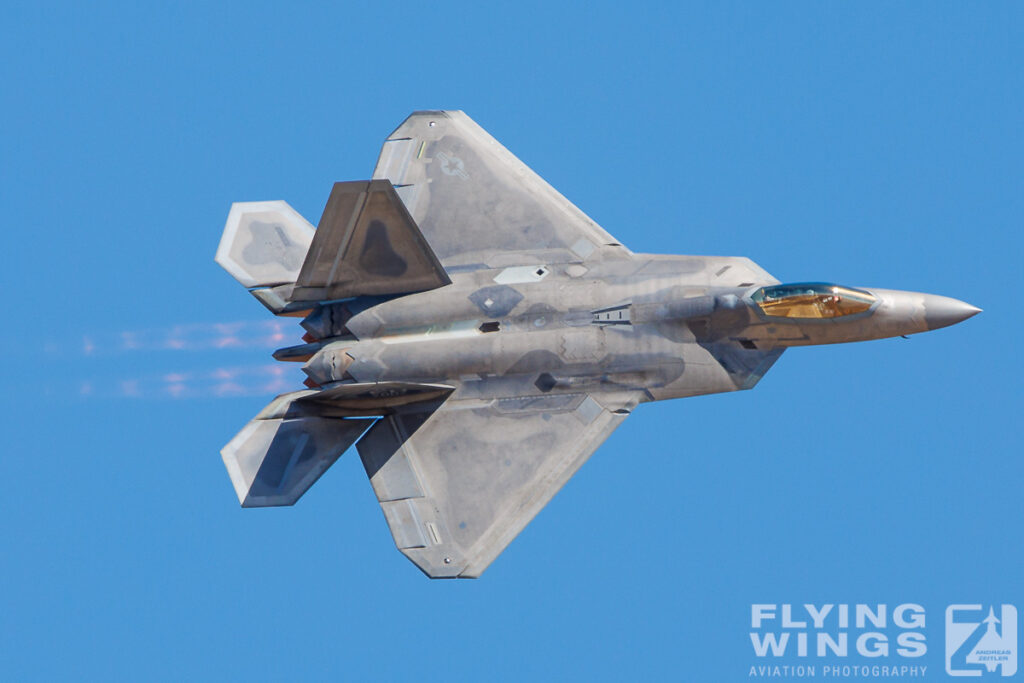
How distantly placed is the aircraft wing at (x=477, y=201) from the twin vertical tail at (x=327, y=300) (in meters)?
1.06

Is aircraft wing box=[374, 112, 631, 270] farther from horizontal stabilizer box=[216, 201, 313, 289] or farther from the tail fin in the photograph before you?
horizontal stabilizer box=[216, 201, 313, 289]

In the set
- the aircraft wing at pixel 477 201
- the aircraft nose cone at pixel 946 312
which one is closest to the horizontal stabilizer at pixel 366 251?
the aircraft wing at pixel 477 201

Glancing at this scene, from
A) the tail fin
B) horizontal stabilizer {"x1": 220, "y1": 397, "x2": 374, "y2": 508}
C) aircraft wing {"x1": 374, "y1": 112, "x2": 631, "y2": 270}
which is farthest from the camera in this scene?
aircraft wing {"x1": 374, "y1": 112, "x2": 631, "y2": 270}

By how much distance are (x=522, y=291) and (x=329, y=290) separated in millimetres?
2907

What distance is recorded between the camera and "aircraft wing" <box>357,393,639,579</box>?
2323 centimetres

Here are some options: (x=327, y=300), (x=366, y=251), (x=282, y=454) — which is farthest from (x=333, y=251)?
A: (x=282, y=454)

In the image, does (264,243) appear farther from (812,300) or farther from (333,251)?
(812,300)

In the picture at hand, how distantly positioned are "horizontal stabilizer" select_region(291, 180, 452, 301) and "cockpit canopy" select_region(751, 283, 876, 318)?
16.0 ft

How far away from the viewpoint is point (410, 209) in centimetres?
2525

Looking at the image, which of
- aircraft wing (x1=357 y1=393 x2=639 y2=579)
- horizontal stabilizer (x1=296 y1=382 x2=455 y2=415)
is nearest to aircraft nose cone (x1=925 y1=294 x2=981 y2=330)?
aircraft wing (x1=357 y1=393 x2=639 y2=579)

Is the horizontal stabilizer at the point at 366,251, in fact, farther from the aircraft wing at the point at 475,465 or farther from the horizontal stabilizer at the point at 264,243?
the aircraft wing at the point at 475,465

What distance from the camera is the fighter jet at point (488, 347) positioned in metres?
23.2

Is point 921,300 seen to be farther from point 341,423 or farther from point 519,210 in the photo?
point 341,423

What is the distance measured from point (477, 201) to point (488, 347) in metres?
2.64
